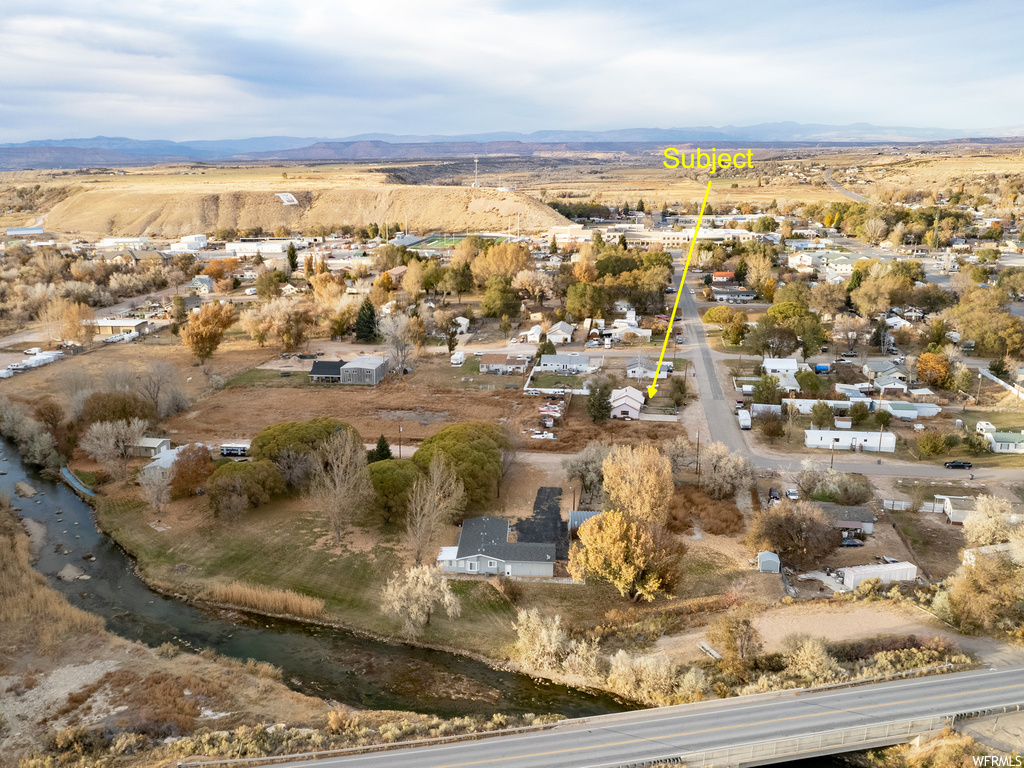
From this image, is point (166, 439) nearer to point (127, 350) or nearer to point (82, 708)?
point (82, 708)

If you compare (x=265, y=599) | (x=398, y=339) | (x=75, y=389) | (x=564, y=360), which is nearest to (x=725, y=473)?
(x=265, y=599)

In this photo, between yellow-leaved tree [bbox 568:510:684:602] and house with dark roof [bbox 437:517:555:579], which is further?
house with dark roof [bbox 437:517:555:579]

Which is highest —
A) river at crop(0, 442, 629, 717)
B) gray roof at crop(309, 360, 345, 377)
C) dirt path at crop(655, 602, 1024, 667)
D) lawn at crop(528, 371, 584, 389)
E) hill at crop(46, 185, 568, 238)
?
hill at crop(46, 185, 568, 238)

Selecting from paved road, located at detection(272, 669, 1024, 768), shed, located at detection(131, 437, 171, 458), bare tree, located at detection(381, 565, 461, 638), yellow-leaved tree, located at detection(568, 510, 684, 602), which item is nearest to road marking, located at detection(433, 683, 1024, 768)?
paved road, located at detection(272, 669, 1024, 768)

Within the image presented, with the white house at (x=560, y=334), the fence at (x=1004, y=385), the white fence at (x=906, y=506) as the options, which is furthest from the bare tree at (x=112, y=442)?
the fence at (x=1004, y=385)

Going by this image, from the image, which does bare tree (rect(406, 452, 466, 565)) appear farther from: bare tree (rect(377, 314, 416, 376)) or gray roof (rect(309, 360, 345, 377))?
bare tree (rect(377, 314, 416, 376))
